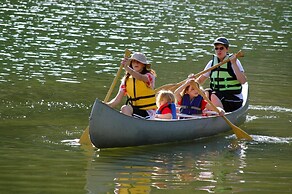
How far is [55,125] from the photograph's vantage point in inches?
528

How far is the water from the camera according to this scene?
34.0 ft

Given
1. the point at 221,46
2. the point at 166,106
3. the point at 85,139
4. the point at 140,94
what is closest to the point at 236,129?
the point at 166,106

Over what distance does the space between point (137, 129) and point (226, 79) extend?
3.07 m

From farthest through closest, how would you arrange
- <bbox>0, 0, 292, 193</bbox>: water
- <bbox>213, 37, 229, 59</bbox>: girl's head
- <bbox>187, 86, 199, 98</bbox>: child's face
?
<bbox>213, 37, 229, 59</bbox>: girl's head → <bbox>187, 86, 199, 98</bbox>: child's face → <bbox>0, 0, 292, 193</bbox>: water

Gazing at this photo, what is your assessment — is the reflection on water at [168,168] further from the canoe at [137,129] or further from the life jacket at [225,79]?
the life jacket at [225,79]

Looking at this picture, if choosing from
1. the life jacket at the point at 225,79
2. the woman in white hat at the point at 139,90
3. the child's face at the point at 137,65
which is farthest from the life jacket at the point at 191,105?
the child's face at the point at 137,65

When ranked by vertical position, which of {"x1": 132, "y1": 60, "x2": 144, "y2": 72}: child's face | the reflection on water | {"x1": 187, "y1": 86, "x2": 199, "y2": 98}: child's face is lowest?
the reflection on water

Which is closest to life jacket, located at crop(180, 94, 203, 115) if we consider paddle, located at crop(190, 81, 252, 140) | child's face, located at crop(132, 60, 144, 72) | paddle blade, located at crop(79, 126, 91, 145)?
paddle, located at crop(190, 81, 252, 140)

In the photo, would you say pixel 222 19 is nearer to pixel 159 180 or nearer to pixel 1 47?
pixel 1 47

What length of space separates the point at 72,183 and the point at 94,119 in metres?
1.92

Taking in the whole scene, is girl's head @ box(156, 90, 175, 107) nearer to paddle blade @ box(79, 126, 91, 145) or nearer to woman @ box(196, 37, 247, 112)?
paddle blade @ box(79, 126, 91, 145)

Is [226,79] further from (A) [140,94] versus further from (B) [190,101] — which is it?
(A) [140,94]

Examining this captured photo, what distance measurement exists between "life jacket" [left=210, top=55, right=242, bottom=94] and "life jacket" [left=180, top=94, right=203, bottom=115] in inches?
35.5

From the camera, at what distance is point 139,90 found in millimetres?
12609
